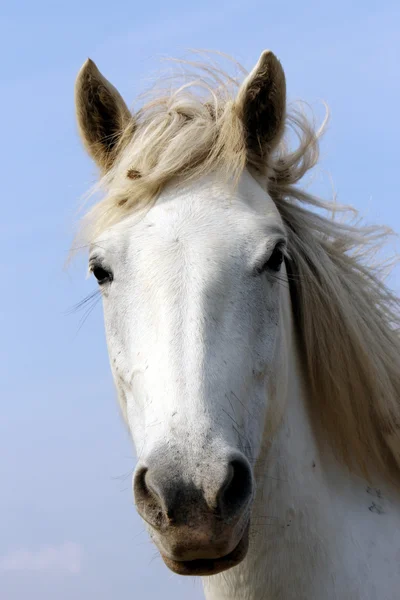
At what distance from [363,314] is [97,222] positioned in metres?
1.29

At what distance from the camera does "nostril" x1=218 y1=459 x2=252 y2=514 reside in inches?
92.7

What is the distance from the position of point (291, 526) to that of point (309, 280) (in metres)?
1.07

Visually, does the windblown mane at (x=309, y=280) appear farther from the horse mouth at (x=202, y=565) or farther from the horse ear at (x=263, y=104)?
the horse mouth at (x=202, y=565)

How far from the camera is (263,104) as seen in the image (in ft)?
11.6

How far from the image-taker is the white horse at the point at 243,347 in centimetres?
242

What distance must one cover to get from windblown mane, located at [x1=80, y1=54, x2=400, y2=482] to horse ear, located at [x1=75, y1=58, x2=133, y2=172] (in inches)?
3.7

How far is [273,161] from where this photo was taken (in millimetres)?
3611

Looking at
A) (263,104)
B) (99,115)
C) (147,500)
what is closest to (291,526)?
(147,500)

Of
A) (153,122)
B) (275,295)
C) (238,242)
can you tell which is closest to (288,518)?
(275,295)

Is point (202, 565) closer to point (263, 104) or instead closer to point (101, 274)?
point (101, 274)

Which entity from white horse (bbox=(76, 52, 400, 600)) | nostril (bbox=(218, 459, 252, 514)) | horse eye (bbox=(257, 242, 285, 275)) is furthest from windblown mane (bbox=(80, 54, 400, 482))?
nostril (bbox=(218, 459, 252, 514))

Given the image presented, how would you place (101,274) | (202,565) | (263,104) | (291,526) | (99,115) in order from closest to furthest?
(202,565) → (291,526) → (101,274) → (263,104) → (99,115)

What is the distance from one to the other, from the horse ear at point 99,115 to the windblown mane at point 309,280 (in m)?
0.09

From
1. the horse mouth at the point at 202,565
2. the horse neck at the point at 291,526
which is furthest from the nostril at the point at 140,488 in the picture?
the horse neck at the point at 291,526
